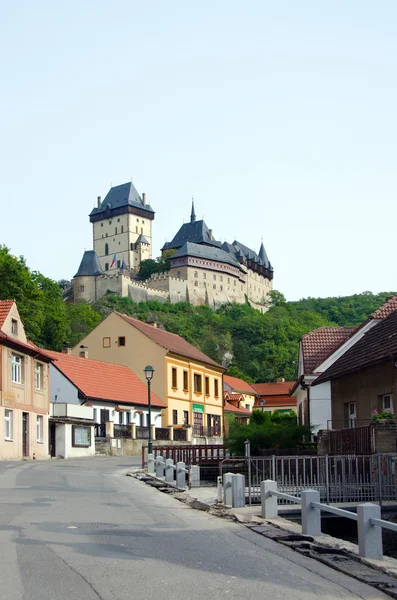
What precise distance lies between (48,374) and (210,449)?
70.1ft

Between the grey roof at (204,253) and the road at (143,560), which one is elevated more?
the grey roof at (204,253)

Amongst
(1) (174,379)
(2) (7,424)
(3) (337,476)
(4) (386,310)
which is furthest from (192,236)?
(3) (337,476)

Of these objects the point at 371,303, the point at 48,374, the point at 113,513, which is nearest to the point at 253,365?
the point at 371,303

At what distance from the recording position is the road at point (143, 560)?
7.38 metres

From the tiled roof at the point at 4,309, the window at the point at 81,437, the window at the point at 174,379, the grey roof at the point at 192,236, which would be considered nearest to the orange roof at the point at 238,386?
the window at the point at 174,379

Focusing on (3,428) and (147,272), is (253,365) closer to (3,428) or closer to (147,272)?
(147,272)

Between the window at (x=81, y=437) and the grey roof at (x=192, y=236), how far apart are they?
129m

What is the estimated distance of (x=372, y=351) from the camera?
2208cm

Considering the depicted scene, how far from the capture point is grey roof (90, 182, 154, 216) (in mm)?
183875

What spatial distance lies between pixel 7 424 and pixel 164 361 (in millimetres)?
21283

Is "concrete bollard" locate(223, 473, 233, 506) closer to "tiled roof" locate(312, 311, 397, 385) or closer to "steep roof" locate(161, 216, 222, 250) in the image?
"tiled roof" locate(312, 311, 397, 385)

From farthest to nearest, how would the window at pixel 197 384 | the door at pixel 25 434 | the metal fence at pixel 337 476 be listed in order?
the window at pixel 197 384 < the door at pixel 25 434 < the metal fence at pixel 337 476

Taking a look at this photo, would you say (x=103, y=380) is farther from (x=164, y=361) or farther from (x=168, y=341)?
(x=168, y=341)

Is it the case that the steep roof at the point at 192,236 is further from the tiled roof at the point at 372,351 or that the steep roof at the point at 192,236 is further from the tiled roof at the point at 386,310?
the tiled roof at the point at 372,351
